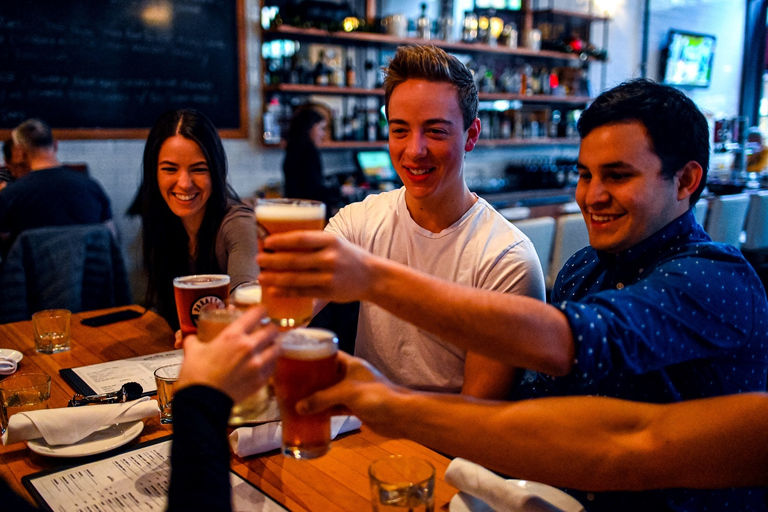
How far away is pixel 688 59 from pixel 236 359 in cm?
864

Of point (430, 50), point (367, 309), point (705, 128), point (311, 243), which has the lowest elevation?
point (367, 309)

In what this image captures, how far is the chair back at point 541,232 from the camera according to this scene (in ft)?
10.3

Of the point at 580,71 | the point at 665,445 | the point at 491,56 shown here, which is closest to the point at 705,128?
the point at 665,445

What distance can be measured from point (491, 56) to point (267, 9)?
2475 millimetres

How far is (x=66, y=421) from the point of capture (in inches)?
51.1

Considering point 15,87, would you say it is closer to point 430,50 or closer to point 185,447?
point 430,50

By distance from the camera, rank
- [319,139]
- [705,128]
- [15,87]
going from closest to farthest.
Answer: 1. [705,128]
2. [15,87]
3. [319,139]

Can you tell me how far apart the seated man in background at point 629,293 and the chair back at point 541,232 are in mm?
1689

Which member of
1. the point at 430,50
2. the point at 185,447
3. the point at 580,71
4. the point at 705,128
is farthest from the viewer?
the point at 580,71

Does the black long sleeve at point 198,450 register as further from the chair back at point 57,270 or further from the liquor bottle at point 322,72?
the liquor bottle at point 322,72

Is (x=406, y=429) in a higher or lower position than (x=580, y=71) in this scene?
lower

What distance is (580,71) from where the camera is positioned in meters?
6.77

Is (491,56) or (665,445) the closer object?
(665,445)

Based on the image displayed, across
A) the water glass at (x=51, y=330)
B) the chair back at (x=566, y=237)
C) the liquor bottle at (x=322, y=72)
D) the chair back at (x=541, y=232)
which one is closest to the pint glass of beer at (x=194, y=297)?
the water glass at (x=51, y=330)
